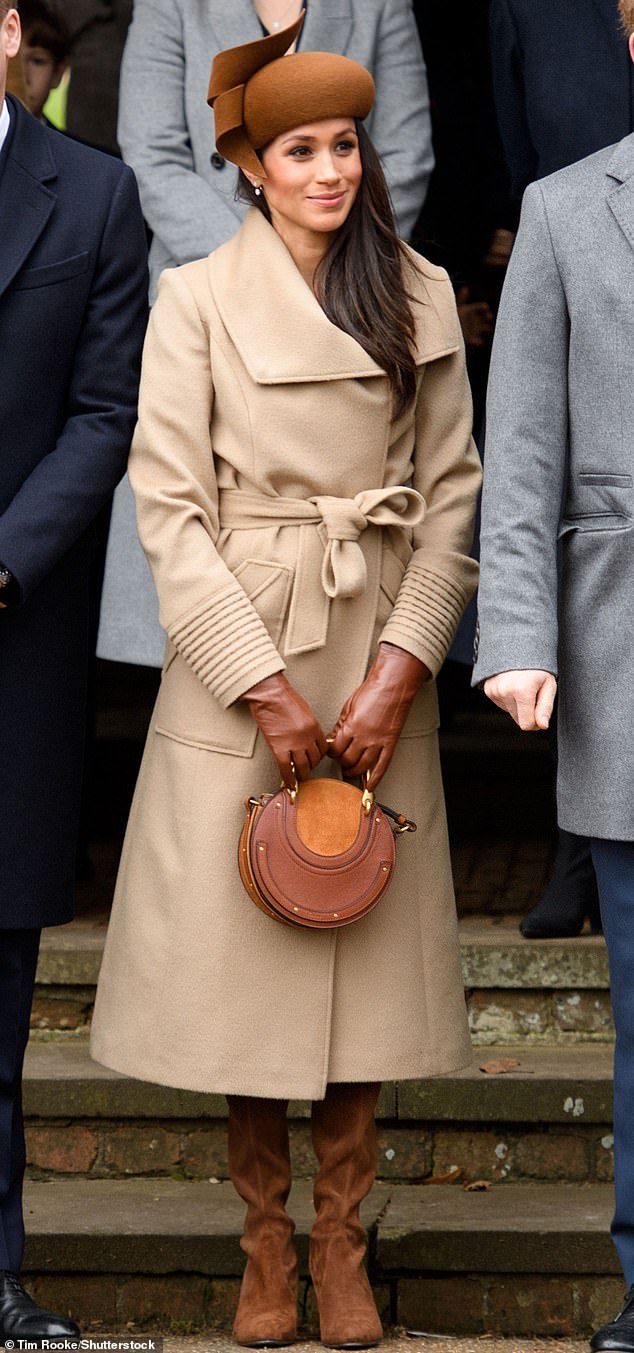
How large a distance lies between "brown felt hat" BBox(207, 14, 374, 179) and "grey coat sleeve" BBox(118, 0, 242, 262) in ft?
3.18

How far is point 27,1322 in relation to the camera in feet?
10.1

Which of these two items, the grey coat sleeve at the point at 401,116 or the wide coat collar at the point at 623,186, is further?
the grey coat sleeve at the point at 401,116

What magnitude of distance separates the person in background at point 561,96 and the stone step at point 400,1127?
482mm

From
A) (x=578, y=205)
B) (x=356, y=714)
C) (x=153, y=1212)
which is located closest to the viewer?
(x=578, y=205)

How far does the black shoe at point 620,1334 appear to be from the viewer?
9.64 ft

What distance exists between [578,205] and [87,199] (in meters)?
0.79

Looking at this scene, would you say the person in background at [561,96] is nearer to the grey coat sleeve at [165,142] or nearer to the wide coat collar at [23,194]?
the grey coat sleeve at [165,142]

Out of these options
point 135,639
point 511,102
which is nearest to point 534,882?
point 135,639

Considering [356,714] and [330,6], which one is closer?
[356,714]

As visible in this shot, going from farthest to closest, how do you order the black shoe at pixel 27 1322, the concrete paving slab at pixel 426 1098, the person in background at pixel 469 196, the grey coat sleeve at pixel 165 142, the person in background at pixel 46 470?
the person in background at pixel 469 196
the grey coat sleeve at pixel 165 142
the concrete paving slab at pixel 426 1098
the person in background at pixel 46 470
the black shoe at pixel 27 1322

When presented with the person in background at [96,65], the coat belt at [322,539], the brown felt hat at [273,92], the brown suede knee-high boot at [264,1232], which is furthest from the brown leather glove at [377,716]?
the person in background at [96,65]

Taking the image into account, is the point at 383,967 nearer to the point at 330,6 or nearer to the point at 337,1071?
the point at 337,1071

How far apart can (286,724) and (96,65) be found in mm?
3630

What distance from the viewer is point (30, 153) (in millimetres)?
3219
